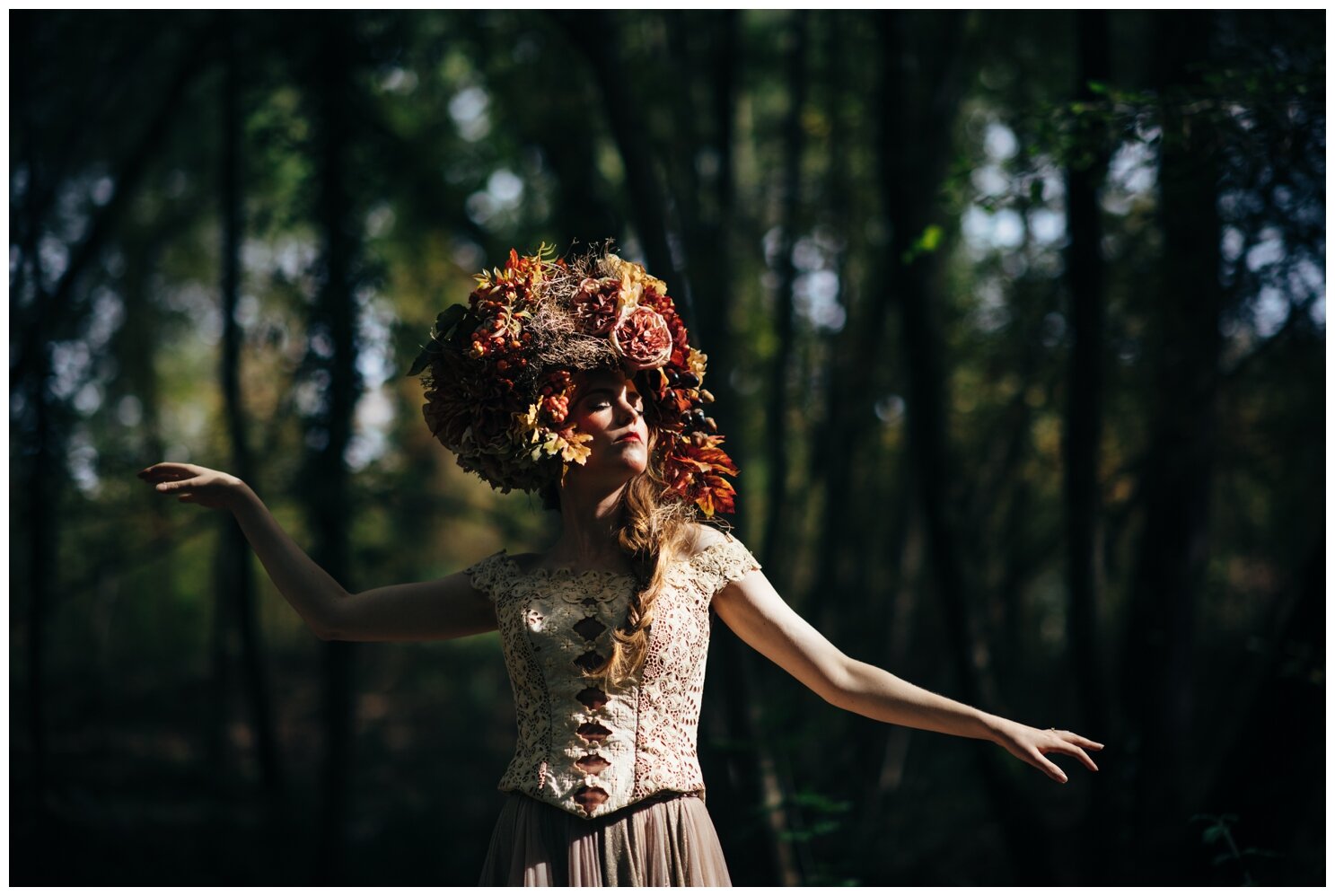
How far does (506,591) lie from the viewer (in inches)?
109

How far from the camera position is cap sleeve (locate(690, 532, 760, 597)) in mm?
2756

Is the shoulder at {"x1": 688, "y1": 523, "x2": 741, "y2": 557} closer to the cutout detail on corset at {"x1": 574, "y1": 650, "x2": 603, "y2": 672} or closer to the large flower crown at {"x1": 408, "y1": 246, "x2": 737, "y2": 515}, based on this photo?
the large flower crown at {"x1": 408, "y1": 246, "x2": 737, "y2": 515}

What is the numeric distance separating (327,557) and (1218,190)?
5.46 meters

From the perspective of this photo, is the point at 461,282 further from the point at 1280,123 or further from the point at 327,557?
the point at 1280,123

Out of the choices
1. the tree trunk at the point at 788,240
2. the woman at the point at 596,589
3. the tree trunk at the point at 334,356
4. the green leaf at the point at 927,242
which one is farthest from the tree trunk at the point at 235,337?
the woman at the point at 596,589

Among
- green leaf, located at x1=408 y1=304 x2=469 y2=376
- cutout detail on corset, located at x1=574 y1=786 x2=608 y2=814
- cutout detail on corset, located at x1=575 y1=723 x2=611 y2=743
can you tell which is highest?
green leaf, located at x1=408 y1=304 x2=469 y2=376

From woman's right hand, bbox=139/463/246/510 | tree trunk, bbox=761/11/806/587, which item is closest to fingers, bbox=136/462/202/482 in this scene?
woman's right hand, bbox=139/463/246/510

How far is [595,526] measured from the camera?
2801 mm

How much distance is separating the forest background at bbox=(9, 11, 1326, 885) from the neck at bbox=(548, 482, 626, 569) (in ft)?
→ 5.76

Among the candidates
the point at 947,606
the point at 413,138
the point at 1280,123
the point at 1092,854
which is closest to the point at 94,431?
the point at 413,138

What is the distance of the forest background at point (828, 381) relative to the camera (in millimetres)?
5160

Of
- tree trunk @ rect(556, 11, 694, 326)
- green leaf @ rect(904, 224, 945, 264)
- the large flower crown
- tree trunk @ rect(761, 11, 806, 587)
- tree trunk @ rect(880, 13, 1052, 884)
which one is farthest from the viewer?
tree trunk @ rect(761, 11, 806, 587)

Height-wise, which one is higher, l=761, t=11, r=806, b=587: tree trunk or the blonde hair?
l=761, t=11, r=806, b=587: tree trunk

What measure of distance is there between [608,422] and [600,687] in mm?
609
